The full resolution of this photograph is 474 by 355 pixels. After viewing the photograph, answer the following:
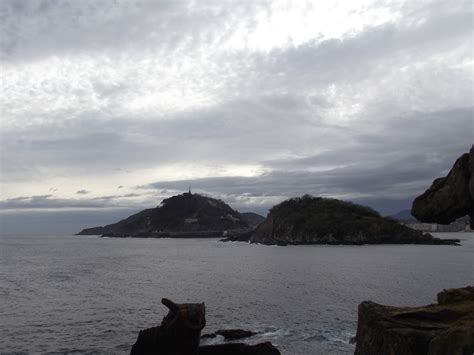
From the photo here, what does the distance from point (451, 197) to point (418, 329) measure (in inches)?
327

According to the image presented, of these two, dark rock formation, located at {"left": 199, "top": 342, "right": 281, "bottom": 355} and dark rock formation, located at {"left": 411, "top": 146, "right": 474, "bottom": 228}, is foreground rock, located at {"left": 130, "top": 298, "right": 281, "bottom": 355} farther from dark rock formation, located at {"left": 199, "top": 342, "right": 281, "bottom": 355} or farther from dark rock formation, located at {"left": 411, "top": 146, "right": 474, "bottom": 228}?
dark rock formation, located at {"left": 411, "top": 146, "right": 474, "bottom": 228}

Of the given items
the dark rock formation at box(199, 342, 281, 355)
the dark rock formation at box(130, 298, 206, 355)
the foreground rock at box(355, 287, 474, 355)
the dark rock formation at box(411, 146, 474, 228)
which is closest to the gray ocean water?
the dark rock formation at box(199, 342, 281, 355)

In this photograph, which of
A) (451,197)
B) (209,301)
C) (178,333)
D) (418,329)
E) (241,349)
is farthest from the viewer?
(209,301)

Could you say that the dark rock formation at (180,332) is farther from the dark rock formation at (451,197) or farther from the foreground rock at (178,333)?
the dark rock formation at (451,197)

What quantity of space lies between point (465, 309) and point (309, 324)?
23654mm

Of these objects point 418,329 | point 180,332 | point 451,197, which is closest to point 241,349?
point 180,332

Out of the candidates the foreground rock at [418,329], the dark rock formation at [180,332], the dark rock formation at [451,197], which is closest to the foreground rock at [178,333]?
the dark rock formation at [180,332]

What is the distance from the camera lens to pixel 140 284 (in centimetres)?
6862

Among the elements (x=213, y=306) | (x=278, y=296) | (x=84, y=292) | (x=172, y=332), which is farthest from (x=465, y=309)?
(x=84, y=292)

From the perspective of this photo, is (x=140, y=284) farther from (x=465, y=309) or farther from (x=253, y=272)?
(x=465, y=309)

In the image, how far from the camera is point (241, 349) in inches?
999

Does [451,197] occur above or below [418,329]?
above

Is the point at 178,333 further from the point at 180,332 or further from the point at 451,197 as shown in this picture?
the point at 451,197

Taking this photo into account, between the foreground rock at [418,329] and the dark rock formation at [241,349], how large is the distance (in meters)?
8.68
